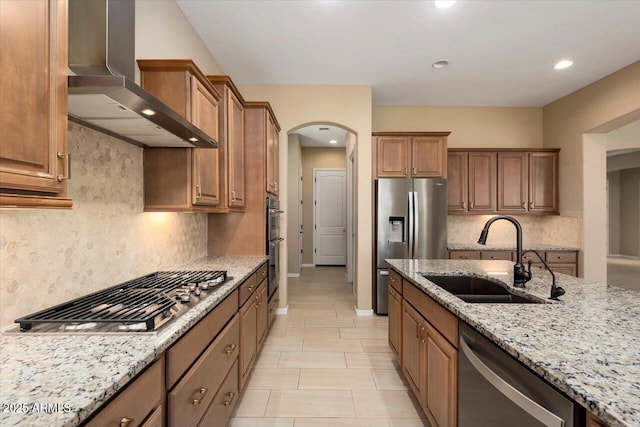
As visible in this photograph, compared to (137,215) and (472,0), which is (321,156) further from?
(137,215)

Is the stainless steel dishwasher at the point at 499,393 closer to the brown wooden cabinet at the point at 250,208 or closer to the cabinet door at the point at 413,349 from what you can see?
the cabinet door at the point at 413,349

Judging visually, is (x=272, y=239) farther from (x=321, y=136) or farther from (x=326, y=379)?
(x=321, y=136)

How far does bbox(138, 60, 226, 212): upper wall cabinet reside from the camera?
1927 millimetres

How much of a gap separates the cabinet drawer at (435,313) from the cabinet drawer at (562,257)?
3266 millimetres

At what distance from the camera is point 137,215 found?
1.99m

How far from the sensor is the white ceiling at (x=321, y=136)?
5934 mm

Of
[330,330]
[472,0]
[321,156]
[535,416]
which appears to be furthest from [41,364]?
[321,156]

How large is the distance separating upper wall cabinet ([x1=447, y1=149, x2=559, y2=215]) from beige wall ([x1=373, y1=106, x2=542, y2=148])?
1.31ft

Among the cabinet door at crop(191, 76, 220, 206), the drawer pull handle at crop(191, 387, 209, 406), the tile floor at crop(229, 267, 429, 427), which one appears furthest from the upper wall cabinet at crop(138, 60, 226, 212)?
the tile floor at crop(229, 267, 429, 427)

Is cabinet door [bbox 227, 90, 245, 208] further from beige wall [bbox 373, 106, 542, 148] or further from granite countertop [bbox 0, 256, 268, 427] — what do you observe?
beige wall [bbox 373, 106, 542, 148]

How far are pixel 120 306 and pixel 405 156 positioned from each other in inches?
145

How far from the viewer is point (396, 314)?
247 cm

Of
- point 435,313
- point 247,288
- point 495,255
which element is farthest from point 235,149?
point 495,255

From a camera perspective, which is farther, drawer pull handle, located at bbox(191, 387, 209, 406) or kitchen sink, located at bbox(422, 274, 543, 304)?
kitchen sink, located at bbox(422, 274, 543, 304)
